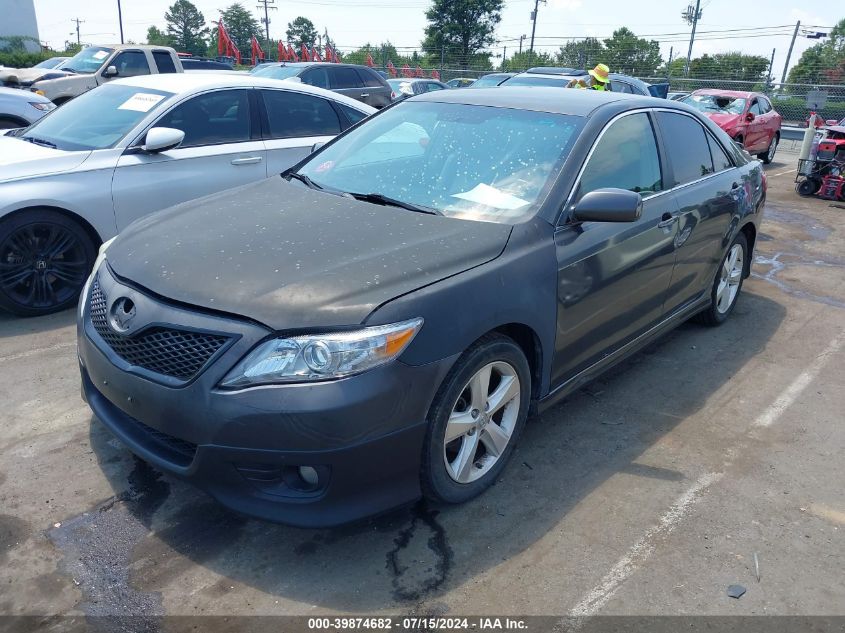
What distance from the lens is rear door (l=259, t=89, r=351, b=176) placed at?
19.5ft

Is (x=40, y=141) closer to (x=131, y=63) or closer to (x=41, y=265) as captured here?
(x=41, y=265)

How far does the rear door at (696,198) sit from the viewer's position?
13.7 feet

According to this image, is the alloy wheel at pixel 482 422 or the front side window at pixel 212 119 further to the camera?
the front side window at pixel 212 119

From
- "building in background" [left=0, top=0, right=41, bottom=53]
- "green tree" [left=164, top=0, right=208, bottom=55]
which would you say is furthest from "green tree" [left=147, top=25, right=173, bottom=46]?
"building in background" [left=0, top=0, right=41, bottom=53]

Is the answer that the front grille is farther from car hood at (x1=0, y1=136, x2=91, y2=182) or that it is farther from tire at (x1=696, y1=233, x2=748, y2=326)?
tire at (x1=696, y1=233, x2=748, y2=326)

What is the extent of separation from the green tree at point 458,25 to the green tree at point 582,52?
657 inches

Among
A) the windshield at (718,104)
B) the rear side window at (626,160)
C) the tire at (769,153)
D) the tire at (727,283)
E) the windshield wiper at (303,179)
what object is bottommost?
the tire at (769,153)

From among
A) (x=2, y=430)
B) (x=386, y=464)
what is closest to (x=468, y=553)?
(x=386, y=464)

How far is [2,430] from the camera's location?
137 inches

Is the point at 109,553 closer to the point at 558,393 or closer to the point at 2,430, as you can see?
the point at 2,430

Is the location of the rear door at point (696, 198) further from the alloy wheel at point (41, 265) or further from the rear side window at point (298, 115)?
the alloy wheel at point (41, 265)

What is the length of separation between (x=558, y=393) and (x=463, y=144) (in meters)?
1.38

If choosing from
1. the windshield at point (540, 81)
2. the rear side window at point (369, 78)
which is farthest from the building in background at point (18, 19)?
the windshield at point (540, 81)

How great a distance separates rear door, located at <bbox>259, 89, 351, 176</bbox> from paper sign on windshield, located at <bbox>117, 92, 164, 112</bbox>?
90cm
